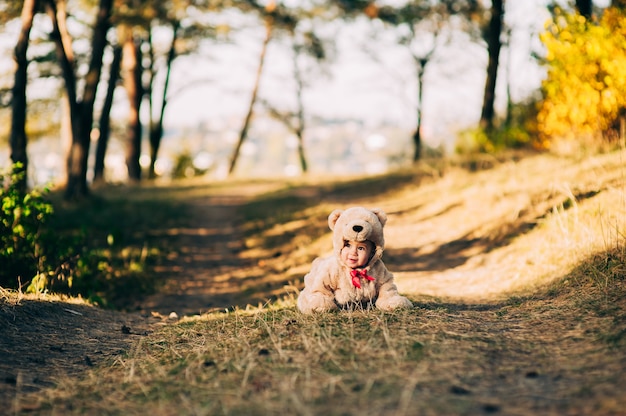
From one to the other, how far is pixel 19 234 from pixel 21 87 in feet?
21.8

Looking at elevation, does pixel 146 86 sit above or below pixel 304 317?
above

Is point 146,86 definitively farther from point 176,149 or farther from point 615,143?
point 615,143

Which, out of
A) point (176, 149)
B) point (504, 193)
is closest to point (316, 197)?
point (504, 193)

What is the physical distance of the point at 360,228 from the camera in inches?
199

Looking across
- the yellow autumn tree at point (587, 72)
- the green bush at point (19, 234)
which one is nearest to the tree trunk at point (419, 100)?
the yellow autumn tree at point (587, 72)

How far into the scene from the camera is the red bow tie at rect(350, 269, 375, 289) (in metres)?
5.21

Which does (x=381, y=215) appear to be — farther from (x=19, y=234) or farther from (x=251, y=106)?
(x=251, y=106)

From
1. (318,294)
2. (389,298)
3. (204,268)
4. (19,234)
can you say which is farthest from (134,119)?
(389,298)

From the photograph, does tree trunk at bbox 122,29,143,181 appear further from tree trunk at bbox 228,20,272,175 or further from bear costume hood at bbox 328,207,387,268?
bear costume hood at bbox 328,207,387,268

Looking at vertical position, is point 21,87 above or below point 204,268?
above

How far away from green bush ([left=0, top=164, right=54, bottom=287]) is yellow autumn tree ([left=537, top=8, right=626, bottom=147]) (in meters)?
9.70

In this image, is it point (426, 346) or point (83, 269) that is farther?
point (83, 269)

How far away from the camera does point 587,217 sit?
7383mm

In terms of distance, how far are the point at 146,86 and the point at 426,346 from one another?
2721cm
